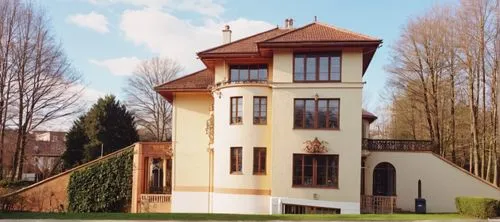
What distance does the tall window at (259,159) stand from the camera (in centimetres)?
2433

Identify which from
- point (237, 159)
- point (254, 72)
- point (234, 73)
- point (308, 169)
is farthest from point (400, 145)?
point (234, 73)

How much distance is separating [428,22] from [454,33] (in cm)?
264

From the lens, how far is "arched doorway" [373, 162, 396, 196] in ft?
87.4

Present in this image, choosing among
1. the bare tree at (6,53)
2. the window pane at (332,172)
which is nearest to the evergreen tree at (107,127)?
the bare tree at (6,53)

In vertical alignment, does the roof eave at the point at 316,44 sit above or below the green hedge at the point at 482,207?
above

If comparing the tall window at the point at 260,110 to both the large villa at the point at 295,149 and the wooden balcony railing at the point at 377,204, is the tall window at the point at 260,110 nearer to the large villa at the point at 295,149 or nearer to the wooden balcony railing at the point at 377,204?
the large villa at the point at 295,149

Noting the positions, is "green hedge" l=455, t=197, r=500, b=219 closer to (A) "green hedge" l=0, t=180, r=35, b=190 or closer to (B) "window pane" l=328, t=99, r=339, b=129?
(B) "window pane" l=328, t=99, r=339, b=129

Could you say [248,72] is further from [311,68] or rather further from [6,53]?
[6,53]

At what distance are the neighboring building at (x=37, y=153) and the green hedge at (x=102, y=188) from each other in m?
10.8

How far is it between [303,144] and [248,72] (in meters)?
5.15

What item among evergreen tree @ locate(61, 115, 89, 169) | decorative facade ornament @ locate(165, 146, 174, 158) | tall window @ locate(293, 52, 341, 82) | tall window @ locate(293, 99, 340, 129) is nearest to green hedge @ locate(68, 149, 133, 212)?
decorative facade ornament @ locate(165, 146, 174, 158)

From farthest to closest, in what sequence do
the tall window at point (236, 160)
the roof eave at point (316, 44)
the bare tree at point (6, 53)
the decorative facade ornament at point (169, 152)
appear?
1. the bare tree at point (6, 53)
2. the decorative facade ornament at point (169, 152)
3. the tall window at point (236, 160)
4. the roof eave at point (316, 44)

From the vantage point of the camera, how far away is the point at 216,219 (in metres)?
18.2

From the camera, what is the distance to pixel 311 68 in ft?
78.0
